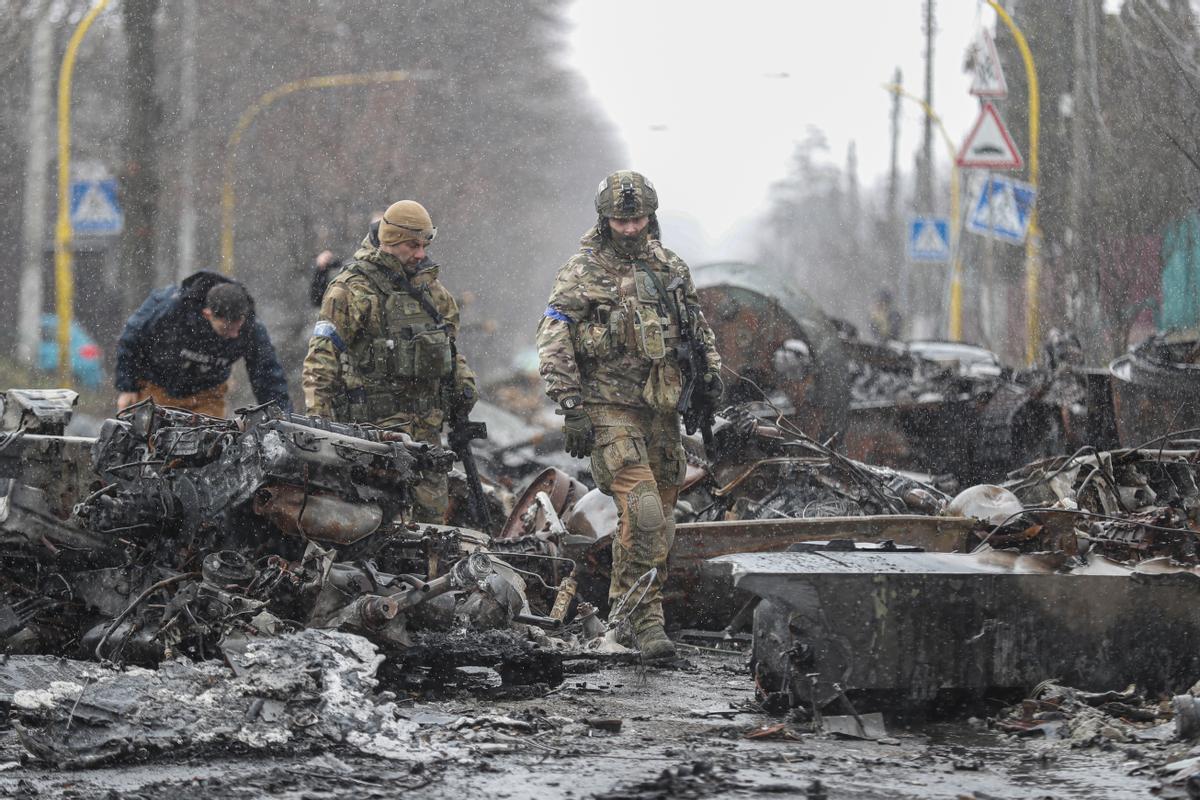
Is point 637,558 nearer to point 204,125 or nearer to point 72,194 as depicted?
point 72,194

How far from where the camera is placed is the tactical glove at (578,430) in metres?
7.14

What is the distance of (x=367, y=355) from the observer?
7.81 meters

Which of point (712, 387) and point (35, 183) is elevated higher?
point (35, 183)

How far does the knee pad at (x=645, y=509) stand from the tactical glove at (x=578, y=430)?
0.31 m

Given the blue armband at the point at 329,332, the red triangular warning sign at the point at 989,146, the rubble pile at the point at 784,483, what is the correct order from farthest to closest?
the red triangular warning sign at the point at 989,146 → the rubble pile at the point at 784,483 → the blue armband at the point at 329,332

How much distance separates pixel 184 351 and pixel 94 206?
1183 cm

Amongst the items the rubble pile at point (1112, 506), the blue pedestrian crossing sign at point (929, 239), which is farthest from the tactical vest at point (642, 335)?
the blue pedestrian crossing sign at point (929, 239)

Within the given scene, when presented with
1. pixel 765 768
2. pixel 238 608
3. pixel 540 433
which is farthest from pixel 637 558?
pixel 540 433

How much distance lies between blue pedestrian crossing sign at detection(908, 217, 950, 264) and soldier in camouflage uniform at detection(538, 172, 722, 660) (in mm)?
21356

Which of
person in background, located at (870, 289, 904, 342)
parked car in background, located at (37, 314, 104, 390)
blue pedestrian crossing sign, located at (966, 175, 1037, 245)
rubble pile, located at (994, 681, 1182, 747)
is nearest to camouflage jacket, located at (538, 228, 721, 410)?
rubble pile, located at (994, 681, 1182, 747)

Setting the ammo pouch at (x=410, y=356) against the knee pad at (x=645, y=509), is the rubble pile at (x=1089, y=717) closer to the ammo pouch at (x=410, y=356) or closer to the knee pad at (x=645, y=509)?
the knee pad at (x=645, y=509)

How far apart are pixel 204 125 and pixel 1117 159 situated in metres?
24.5

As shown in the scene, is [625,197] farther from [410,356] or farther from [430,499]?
[430,499]

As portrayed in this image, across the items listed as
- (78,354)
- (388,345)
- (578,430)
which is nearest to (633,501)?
(578,430)
